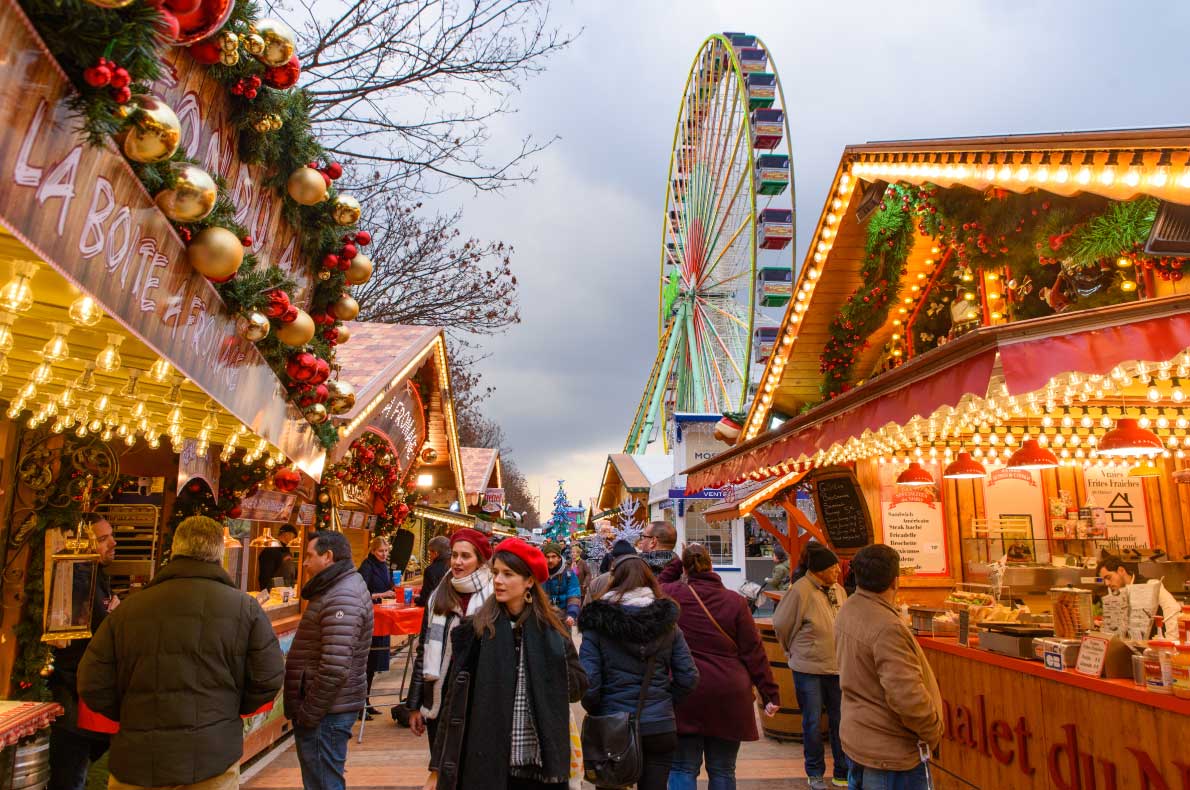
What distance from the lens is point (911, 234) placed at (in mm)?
7098

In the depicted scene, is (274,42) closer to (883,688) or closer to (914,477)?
(883,688)

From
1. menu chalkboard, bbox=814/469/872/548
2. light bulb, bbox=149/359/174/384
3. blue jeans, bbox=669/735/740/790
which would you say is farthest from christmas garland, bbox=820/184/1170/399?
light bulb, bbox=149/359/174/384

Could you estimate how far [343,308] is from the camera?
4438 millimetres

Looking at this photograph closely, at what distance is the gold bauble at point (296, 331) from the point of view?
10.9 ft

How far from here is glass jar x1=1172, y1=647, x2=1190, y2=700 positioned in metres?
3.58

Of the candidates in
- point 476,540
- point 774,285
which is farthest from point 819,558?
point 774,285

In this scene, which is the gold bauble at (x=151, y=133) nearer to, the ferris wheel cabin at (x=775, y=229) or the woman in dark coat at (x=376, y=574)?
the woman in dark coat at (x=376, y=574)

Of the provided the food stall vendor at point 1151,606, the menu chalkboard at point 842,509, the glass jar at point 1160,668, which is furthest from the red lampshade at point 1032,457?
the glass jar at point 1160,668

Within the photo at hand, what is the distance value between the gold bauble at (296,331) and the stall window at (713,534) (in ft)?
72.9

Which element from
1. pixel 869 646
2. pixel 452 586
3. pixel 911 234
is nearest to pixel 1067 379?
pixel 869 646

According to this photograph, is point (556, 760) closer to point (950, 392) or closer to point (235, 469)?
point (950, 392)

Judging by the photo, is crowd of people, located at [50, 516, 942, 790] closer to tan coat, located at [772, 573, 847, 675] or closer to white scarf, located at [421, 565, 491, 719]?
white scarf, located at [421, 565, 491, 719]

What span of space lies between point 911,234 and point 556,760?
19.3ft

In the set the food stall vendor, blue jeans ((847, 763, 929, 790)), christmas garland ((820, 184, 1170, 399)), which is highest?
christmas garland ((820, 184, 1170, 399))
